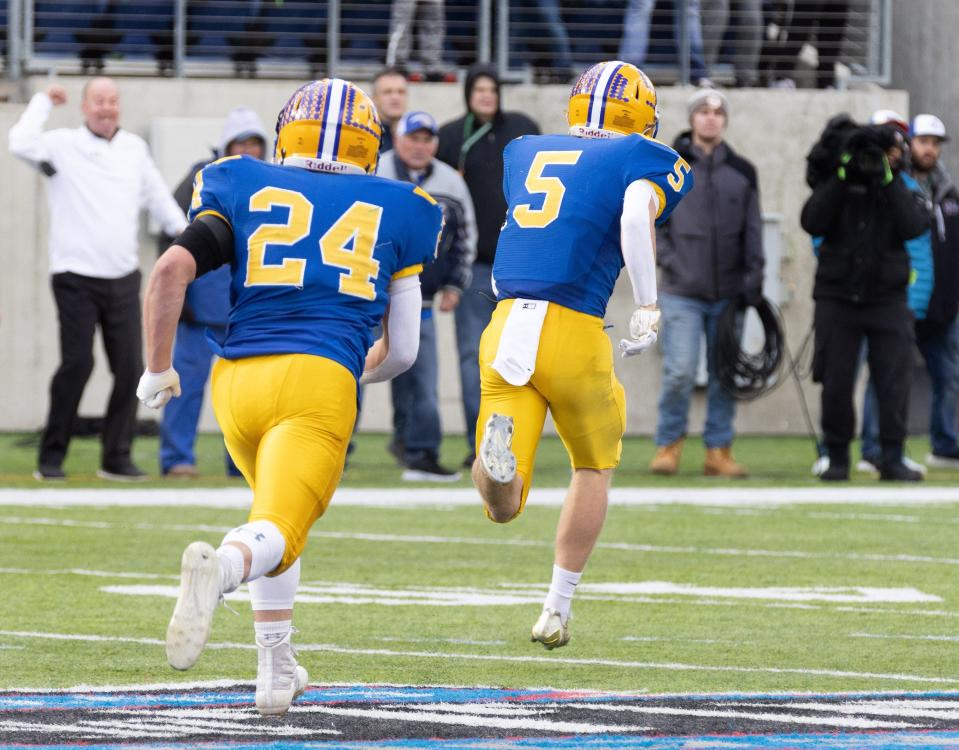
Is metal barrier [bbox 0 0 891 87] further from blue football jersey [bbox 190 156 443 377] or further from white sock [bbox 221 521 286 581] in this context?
white sock [bbox 221 521 286 581]

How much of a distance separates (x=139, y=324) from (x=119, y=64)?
556 cm

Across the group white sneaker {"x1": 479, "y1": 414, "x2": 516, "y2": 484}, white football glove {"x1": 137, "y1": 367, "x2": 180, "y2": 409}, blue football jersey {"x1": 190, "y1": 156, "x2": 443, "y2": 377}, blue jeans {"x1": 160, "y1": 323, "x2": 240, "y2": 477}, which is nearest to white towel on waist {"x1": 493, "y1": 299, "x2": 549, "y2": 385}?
white sneaker {"x1": 479, "y1": 414, "x2": 516, "y2": 484}

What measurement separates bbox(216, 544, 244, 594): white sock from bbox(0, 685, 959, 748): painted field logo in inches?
14.5

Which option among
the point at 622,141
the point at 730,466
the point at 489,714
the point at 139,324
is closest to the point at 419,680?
the point at 489,714

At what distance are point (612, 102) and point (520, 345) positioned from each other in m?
0.87

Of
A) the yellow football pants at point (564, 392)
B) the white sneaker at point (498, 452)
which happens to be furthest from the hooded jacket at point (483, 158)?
the white sneaker at point (498, 452)

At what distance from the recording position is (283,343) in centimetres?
508

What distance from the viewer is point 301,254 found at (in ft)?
16.9

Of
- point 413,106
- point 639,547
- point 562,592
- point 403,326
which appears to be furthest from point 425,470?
Answer: point 403,326

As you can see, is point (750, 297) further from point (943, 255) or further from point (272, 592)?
point (272, 592)

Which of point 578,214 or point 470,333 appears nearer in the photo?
point 578,214

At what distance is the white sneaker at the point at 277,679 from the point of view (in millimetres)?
4914

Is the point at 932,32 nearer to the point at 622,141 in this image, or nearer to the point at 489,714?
the point at 622,141

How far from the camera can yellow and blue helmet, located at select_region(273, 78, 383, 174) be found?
5.35 metres
